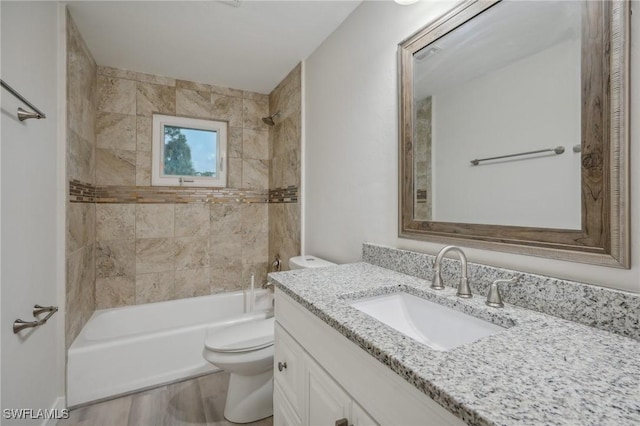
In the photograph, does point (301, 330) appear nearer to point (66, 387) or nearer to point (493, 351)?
point (493, 351)

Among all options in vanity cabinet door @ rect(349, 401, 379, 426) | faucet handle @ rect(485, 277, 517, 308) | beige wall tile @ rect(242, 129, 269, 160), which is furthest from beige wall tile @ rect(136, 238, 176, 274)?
faucet handle @ rect(485, 277, 517, 308)

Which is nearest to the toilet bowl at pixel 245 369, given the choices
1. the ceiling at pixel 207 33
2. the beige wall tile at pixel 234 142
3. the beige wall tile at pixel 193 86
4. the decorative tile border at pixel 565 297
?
the decorative tile border at pixel 565 297

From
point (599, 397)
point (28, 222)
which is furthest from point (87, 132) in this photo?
point (599, 397)

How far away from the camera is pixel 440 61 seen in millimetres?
1193

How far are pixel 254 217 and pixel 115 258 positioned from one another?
1.23m

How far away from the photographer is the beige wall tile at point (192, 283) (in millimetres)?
2680

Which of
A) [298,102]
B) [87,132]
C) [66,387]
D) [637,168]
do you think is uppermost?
[298,102]

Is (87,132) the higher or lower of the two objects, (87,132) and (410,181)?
the higher

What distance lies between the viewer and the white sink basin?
843 millimetres

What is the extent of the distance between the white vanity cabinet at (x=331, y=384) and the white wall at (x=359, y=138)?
58cm

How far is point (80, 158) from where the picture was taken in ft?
6.52

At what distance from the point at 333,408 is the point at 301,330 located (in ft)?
0.86

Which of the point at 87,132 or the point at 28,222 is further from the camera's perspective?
the point at 87,132

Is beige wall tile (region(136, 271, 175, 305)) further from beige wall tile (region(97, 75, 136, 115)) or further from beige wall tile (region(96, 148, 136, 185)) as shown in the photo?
beige wall tile (region(97, 75, 136, 115))
